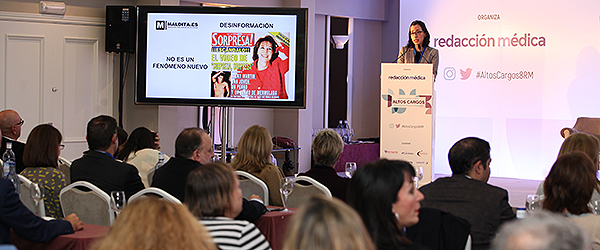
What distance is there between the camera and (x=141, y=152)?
4.75 meters

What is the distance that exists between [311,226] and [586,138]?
305 cm

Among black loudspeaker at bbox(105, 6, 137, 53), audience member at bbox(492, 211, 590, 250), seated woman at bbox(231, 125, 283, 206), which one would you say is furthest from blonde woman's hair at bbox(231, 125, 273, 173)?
Answer: black loudspeaker at bbox(105, 6, 137, 53)

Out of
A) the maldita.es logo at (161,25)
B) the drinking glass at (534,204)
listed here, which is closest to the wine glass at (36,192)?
the drinking glass at (534,204)

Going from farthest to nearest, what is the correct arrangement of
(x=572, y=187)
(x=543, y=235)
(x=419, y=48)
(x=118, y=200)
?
(x=419, y=48), (x=118, y=200), (x=572, y=187), (x=543, y=235)

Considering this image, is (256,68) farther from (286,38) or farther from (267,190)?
(267,190)

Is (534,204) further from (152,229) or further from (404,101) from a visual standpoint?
(404,101)

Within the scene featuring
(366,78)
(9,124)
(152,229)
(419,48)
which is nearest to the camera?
(152,229)

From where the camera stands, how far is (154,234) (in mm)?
1370

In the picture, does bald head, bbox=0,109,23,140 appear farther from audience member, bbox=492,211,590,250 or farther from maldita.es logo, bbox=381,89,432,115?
audience member, bbox=492,211,590,250

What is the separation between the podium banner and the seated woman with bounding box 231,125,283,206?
2.39 metres

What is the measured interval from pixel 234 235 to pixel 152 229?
0.58 meters

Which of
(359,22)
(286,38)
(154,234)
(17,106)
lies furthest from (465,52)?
(154,234)

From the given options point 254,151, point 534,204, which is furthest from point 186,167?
point 534,204

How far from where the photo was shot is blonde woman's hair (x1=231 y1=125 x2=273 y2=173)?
3.86m
